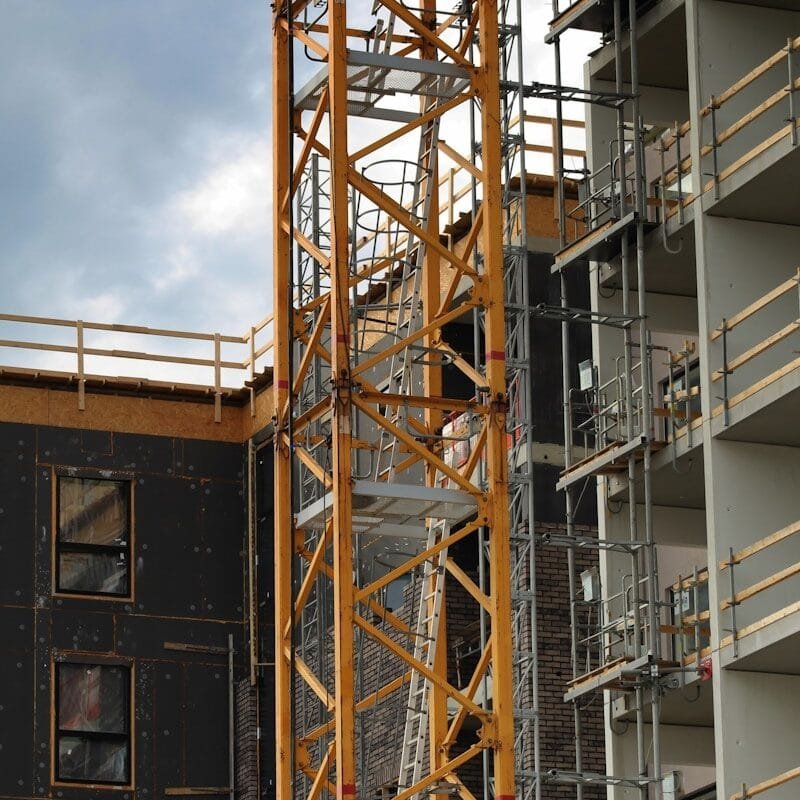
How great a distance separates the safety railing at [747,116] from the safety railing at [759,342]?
1.67m

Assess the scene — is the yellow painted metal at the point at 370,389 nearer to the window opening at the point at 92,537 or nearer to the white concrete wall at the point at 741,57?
the white concrete wall at the point at 741,57

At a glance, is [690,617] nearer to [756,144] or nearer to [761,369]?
[761,369]

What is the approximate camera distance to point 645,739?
104 ft

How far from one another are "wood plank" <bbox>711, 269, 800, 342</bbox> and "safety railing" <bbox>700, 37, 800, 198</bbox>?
1.67 m

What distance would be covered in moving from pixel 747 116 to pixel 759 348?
124 inches

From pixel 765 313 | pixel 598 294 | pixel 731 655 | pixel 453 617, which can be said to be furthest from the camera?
pixel 453 617

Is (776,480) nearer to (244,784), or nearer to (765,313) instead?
(765,313)

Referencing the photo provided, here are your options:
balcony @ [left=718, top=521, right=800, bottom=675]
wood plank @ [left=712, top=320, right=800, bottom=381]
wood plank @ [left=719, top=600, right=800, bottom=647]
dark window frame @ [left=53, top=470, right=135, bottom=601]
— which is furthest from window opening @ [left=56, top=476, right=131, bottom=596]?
wood plank @ [left=719, top=600, right=800, bottom=647]

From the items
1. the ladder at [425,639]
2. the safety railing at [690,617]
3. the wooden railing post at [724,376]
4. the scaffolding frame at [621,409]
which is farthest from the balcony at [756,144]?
the ladder at [425,639]

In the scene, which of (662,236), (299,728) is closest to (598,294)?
(662,236)

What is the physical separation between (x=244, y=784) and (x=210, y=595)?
375 cm

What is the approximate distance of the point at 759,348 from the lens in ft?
93.3

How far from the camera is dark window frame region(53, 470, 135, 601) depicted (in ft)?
147

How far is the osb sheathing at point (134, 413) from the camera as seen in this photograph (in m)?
45.3
